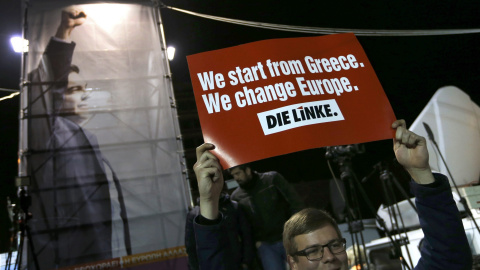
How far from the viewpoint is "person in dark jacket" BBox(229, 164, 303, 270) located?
3531 millimetres

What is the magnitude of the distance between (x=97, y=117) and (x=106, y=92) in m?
0.41

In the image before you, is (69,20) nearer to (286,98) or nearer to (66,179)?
(66,179)

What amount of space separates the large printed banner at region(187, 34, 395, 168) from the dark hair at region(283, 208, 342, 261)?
269 mm

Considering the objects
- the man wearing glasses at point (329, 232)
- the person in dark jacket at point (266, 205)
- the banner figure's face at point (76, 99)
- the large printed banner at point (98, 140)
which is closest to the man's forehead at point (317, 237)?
the man wearing glasses at point (329, 232)

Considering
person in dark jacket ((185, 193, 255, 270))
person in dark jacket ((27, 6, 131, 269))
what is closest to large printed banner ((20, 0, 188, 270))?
person in dark jacket ((27, 6, 131, 269))

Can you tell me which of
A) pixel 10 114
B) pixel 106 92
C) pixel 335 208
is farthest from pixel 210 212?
pixel 335 208

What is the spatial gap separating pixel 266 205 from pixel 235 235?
59 centimetres

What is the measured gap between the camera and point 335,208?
35.8ft

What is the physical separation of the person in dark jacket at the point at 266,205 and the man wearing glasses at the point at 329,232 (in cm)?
210

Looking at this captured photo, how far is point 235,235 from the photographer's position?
3.16 meters

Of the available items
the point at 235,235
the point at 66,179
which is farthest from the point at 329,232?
the point at 66,179

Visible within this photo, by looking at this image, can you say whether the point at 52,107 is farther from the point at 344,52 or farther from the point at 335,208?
the point at 335,208

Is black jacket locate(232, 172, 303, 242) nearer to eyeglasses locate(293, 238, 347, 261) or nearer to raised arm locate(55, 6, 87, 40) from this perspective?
eyeglasses locate(293, 238, 347, 261)

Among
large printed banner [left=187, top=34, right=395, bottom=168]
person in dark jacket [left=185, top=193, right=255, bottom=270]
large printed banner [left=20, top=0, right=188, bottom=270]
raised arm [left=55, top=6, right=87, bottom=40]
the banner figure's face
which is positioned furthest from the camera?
raised arm [left=55, top=6, right=87, bottom=40]
